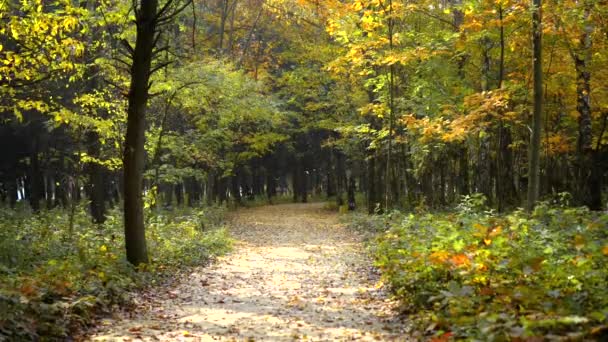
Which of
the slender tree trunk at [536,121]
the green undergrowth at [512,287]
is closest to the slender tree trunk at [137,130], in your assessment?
the green undergrowth at [512,287]

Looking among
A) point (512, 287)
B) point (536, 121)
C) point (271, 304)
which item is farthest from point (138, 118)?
point (536, 121)

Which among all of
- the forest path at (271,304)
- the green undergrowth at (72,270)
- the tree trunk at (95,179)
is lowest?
the forest path at (271,304)

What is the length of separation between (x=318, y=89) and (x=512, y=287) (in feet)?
92.3

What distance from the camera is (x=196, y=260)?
1288 centimetres

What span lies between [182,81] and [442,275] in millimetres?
13312

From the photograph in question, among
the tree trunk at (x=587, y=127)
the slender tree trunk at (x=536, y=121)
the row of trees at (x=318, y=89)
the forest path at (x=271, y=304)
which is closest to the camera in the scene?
the forest path at (x=271, y=304)

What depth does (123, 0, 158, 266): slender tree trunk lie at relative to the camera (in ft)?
32.0

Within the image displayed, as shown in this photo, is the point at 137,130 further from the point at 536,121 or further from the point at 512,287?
the point at 536,121

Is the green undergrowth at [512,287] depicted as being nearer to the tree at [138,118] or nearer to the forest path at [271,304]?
the forest path at [271,304]

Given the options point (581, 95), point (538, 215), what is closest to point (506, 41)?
point (581, 95)

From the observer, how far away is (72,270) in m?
7.91

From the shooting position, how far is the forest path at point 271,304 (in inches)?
257

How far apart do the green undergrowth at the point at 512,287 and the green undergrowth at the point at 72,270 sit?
14.0 ft

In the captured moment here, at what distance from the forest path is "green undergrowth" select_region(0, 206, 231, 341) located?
418 millimetres
